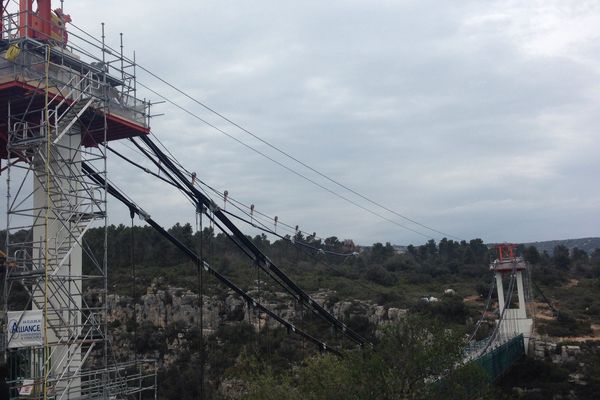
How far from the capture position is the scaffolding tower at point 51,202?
14.9 m

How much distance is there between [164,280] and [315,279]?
15103mm

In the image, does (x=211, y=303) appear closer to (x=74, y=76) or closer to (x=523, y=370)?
(x=523, y=370)

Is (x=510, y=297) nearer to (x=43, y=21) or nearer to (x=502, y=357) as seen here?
(x=502, y=357)

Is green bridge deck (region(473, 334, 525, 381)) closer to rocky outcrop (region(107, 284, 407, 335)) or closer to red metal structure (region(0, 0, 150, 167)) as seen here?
rocky outcrop (region(107, 284, 407, 335))

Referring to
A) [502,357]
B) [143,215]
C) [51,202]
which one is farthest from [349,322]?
[51,202]

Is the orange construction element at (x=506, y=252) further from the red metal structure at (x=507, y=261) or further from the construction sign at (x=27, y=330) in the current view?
the construction sign at (x=27, y=330)

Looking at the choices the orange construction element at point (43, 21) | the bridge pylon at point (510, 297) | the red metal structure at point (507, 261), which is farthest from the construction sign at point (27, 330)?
the red metal structure at point (507, 261)

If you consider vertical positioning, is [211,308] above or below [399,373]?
below

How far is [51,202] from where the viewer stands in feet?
52.8

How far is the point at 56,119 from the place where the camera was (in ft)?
51.9

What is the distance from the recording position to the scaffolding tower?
49.0 feet

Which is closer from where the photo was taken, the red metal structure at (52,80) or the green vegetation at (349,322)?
the red metal structure at (52,80)

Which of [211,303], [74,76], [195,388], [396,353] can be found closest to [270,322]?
[211,303]

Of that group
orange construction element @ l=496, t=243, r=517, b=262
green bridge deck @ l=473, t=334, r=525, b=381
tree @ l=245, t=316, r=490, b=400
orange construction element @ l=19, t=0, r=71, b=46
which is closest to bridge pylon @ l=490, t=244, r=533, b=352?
orange construction element @ l=496, t=243, r=517, b=262
